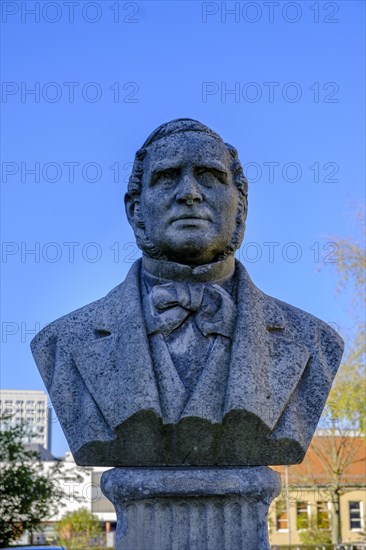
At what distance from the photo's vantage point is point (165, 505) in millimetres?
3734

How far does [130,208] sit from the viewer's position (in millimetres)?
4234

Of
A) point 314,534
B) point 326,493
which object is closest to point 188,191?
point 326,493

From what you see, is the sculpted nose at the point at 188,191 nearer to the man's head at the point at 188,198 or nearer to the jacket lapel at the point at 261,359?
the man's head at the point at 188,198

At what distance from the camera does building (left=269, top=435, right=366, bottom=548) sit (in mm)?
25141

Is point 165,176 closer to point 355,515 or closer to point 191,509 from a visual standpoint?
point 191,509

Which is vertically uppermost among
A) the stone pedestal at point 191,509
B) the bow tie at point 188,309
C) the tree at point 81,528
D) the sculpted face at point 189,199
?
the sculpted face at point 189,199

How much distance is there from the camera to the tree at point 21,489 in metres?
16.3

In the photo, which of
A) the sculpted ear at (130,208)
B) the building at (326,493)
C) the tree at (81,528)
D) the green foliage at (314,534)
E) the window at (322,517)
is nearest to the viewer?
the sculpted ear at (130,208)

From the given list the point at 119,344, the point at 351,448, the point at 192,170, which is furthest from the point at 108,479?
the point at 351,448

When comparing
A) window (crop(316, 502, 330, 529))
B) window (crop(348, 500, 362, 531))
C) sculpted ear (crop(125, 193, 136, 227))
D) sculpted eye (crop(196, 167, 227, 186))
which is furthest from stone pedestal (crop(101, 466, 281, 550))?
window (crop(348, 500, 362, 531))

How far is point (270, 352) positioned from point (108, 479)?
992 millimetres

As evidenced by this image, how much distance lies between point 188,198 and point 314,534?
33.1 meters

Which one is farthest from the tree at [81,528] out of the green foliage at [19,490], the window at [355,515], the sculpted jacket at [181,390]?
the sculpted jacket at [181,390]

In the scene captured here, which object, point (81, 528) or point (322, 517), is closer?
point (322, 517)
